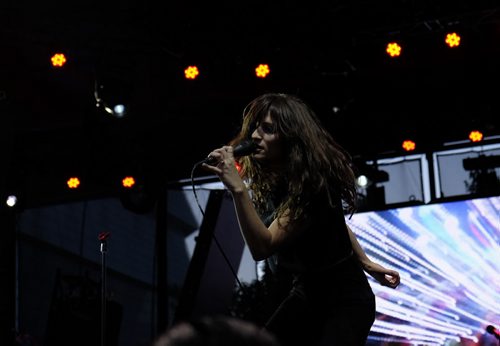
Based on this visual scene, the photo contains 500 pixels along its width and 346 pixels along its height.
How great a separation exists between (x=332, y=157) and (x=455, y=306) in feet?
15.0

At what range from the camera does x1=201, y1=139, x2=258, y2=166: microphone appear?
2.27m

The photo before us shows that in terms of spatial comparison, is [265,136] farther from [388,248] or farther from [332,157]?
[388,248]

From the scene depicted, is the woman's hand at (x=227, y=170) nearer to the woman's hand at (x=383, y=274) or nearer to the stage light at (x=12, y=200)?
the woman's hand at (x=383, y=274)

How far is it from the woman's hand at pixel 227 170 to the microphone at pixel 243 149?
1 cm

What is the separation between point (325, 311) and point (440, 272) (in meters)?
4.71

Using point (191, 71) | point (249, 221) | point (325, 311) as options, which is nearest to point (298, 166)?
point (249, 221)

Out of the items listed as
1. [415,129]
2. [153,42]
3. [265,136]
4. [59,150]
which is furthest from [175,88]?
[265,136]

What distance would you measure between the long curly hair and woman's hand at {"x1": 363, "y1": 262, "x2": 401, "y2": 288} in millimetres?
173

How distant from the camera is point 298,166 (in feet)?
7.59

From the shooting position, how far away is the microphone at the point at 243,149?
227 centimetres

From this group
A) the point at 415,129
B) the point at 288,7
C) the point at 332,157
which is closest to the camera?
the point at 332,157

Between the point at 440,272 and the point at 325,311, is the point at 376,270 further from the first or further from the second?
the point at 440,272

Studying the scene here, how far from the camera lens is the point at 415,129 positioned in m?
7.42

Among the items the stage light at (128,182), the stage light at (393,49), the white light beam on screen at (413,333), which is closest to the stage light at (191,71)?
the stage light at (393,49)
